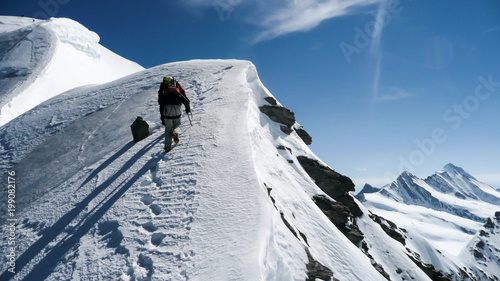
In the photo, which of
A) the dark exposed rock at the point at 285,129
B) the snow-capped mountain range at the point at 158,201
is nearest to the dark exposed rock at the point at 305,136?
the dark exposed rock at the point at 285,129

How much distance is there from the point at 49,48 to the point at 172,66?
28708 mm

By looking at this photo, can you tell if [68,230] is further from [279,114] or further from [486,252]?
[486,252]

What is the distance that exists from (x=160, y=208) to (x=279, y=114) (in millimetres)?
13304

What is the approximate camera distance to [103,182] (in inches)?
267

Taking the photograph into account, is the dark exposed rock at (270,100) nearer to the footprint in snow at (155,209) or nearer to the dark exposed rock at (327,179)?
the dark exposed rock at (327,179)

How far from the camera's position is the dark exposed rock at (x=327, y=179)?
17472mm

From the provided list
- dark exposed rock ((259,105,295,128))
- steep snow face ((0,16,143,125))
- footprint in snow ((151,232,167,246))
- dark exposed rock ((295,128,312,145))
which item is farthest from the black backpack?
steep snow face ((0,16,143,125))

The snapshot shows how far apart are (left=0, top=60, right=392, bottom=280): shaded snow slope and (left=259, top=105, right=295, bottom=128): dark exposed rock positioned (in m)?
4.61

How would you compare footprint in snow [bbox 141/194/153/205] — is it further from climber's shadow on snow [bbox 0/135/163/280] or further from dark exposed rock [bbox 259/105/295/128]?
dark exposed rock [bbox 259/105/295/128]

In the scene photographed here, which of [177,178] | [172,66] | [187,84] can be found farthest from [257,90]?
[177,178]

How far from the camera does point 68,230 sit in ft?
16.5

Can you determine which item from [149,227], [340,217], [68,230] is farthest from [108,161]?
[340,217]

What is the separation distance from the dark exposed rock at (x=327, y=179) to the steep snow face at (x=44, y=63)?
27.0 meters

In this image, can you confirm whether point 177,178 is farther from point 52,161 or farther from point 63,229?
point 52,161
